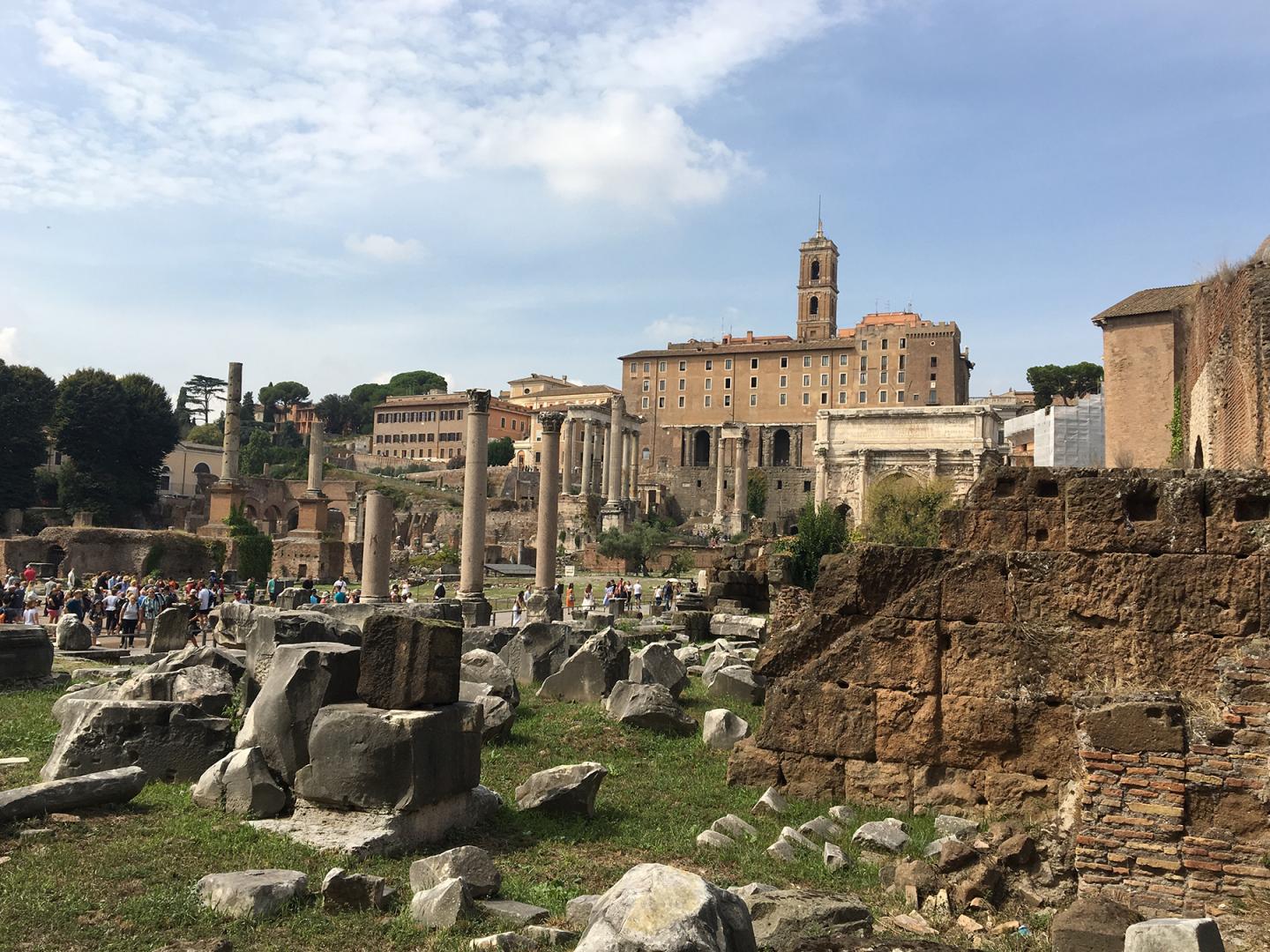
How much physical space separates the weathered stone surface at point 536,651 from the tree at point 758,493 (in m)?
73.9

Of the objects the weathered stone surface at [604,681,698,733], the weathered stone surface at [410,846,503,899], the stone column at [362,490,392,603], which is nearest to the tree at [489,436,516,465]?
the stone column at [362,490,392,603]

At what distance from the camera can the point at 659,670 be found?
14.2 m

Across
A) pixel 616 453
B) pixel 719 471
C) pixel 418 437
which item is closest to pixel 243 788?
pixel 616 453

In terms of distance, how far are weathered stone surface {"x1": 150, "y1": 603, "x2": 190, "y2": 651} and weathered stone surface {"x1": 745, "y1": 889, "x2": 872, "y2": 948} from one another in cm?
Result: 1563

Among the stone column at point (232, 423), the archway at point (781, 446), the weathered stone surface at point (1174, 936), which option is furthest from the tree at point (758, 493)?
the weathered stone surface at point (1174, 936)

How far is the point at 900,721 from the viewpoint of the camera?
8539 mm

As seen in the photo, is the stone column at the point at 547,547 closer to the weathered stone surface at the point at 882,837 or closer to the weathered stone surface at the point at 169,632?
the weathered stone surface at the point at 169,632

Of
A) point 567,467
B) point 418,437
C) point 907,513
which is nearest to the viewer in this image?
point 907,513

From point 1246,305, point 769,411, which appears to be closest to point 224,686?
point 1246,305

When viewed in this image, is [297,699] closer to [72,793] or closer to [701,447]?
[72,793]

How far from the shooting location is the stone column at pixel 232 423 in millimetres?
43594

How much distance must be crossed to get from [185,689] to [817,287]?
112948mm

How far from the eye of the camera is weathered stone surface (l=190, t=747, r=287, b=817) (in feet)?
24.4

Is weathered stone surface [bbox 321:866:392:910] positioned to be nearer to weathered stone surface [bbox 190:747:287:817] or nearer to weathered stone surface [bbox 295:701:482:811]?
weathered stone surface [bbox 295:701:482:811]
